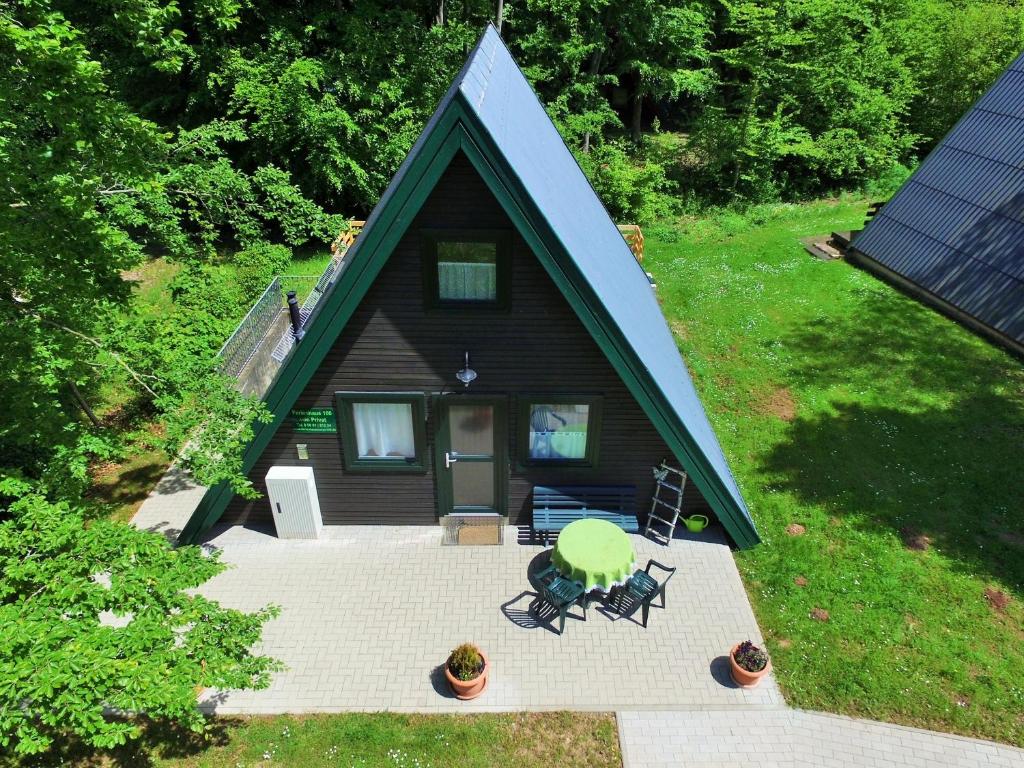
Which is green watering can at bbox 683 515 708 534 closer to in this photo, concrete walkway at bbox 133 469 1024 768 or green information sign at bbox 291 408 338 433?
concrete walkway at bbox 133 469 1024 768

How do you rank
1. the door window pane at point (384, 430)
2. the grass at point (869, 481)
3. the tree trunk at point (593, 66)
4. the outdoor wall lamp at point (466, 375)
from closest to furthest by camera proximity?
the grass at point (869, 481)
the outdoor wall lamp at point (466, 375)
the door window pane at point (384, 430)
the tree trunk at point (593, 66)

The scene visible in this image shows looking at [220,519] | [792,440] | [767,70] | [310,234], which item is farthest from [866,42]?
[220,519]

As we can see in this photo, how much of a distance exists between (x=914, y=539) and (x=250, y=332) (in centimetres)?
1528

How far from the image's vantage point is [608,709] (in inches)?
345

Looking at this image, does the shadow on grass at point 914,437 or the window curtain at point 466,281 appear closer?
the window curtain at point 466,281

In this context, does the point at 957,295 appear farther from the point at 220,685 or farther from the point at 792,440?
the point at 220,685

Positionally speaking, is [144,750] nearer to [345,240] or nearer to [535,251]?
[535,251]

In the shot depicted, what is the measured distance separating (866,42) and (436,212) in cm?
3057

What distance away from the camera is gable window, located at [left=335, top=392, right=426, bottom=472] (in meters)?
10.2

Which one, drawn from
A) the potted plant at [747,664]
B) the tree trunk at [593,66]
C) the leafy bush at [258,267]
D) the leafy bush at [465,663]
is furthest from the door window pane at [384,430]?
the tree trunk at [593,66]

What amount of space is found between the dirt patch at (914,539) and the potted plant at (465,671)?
8412 millimetres

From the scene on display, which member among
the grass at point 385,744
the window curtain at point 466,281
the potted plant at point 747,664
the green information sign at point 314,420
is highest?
the window curtain at point 466,281

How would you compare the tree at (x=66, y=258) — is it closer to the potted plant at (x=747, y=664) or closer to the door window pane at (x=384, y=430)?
the door window pane at (x=384, y=430)

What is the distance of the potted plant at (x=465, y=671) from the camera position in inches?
341
